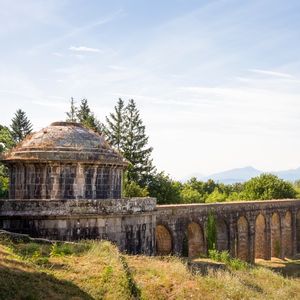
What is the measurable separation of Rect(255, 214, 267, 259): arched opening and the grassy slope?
78.7 ft

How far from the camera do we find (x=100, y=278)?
487 inches

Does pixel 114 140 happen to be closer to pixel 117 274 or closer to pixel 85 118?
pixel 85 118

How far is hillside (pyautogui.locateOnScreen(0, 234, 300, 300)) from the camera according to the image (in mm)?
11078

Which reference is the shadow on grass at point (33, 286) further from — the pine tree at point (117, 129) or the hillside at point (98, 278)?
the pine tree at point (117, 129)

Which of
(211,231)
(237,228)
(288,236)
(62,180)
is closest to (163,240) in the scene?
(211,231)

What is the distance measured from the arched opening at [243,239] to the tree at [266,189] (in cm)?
1397

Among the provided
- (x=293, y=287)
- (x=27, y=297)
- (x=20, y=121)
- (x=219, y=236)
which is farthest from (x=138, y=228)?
(x=20, y=121)

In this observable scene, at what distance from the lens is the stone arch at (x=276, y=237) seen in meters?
42.3

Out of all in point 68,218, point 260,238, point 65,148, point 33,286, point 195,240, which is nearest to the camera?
point 33,286

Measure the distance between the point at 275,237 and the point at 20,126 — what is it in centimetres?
3686

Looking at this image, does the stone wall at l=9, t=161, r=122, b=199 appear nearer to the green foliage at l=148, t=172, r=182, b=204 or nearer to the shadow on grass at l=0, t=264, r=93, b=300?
the shadow on grass at l=0, t=264, r=93, b=300

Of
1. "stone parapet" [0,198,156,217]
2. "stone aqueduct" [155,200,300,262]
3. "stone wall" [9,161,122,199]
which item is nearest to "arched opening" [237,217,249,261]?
"stone aqueduct" [155,200,300,262]

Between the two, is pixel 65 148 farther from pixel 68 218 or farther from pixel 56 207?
pixel 68 218

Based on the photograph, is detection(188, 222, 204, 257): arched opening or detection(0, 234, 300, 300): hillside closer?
detection(0, 234, 300, 300): hillside
